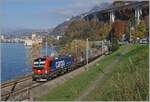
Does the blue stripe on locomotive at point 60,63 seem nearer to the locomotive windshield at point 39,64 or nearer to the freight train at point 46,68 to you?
the freight train at point 46,68

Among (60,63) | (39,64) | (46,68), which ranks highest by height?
(39,64)

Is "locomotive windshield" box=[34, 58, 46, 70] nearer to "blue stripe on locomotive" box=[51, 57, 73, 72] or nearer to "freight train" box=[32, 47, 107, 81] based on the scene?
"freight train" box=[32, 47, 107, 81]

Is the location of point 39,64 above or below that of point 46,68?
above

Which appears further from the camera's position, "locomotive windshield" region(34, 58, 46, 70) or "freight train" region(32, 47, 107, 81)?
"locomotive windshield" region(34, 58, 46, 70)

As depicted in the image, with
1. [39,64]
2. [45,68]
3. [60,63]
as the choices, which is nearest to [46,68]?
[45,68]

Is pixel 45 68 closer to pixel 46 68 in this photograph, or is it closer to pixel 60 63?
pixel 46 68

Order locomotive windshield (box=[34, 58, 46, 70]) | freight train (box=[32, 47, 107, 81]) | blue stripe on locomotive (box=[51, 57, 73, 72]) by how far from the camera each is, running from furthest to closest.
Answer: blue stripe on locomotive (box=[51, 57, 73, 72]), locomotive windshield (box=[34, 58, 46, 70]), freight train (box=[32, 47, 107, 81])

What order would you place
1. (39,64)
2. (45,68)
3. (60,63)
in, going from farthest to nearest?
(60,63) < (39,64) < (45,68)

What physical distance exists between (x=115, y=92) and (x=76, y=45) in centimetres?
6679

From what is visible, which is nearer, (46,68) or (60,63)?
(46,68)

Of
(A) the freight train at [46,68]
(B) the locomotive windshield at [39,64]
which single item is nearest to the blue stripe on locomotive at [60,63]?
(A) the freight train at [46,68]

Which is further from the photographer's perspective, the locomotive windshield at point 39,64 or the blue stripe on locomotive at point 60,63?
the blue stripe on locomotive at point 60,63

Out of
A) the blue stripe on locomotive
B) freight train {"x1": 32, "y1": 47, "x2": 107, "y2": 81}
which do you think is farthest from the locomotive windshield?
the blue stripe on locomotive

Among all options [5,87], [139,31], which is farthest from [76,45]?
[5,87]
